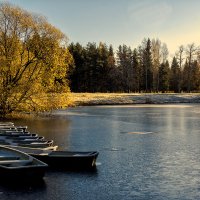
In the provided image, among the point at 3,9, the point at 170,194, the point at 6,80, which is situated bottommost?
the point at 170,194

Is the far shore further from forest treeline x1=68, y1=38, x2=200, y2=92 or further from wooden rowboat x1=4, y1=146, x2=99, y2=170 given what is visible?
wooden rowboat x1=4, y1=146, x2=99, y2=170

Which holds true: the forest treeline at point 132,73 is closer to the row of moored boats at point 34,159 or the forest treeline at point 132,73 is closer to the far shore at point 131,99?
the far shore at point 131,99

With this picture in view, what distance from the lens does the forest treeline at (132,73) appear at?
11338cm

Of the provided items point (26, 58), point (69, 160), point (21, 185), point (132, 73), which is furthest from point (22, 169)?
point (132, 73)

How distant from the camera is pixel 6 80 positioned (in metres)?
45.4

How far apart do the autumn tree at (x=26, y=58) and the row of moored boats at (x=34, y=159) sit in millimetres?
22085

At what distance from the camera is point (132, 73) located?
373 feet

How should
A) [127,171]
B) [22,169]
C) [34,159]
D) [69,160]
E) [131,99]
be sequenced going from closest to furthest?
[22,169], [34,159], [127,171], [69,160], [131,99]

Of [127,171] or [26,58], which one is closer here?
[127,171]

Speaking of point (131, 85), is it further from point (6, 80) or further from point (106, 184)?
point (106, 184)

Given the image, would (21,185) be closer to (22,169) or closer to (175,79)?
(22,169)

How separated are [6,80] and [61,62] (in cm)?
661

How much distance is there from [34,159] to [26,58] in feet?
99.3

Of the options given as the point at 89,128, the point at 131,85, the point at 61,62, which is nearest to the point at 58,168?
the point at 89,128
